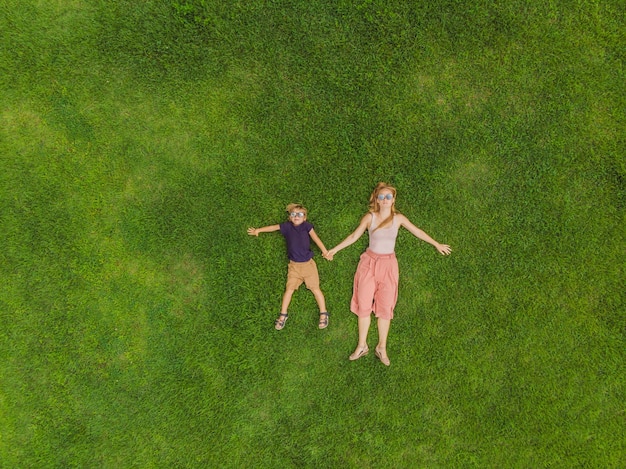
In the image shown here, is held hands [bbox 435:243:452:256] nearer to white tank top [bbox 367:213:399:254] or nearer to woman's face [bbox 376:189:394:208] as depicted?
white tank top [bbox 367:213:399:254]

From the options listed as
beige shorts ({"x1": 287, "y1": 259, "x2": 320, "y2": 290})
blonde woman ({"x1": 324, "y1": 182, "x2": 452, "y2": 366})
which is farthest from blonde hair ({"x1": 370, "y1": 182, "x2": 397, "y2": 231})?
beige shorts ({"x1": 287, "y1": 259, "x2": 320, "y2": 290})

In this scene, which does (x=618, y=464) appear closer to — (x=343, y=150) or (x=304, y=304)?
(x=304, y=304)

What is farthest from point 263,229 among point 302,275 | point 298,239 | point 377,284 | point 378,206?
point 377,284

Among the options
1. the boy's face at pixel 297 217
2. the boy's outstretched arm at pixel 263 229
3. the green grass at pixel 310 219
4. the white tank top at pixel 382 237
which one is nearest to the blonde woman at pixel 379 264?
the white tank top at pixel 382 237

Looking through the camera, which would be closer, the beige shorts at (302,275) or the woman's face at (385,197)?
the woman's face at (385,197)

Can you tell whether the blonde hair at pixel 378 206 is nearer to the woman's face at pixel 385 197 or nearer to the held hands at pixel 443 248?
the woman's face at pixel 385 197

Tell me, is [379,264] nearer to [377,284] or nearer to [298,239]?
[377,284]
